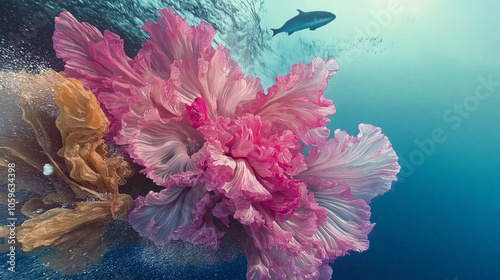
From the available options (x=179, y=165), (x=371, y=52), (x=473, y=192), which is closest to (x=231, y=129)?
(x=179, y=165)

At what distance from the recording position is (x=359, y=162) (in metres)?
0.54

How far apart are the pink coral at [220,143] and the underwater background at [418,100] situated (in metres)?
0.63

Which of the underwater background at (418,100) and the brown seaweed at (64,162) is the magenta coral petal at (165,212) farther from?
the underwater background at (418,100)

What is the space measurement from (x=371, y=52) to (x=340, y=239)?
1.24 metres

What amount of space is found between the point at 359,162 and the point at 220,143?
0.30 meters

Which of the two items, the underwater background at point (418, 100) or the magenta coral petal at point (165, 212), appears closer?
the magenta coral petal at point (165, 212)

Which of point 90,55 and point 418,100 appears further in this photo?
point 418,100

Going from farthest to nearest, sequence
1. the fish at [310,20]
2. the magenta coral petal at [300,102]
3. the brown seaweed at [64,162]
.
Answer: the fish at [310,20] → the magenta coral petal at [300,102] → the brown seaweed at [64,162]

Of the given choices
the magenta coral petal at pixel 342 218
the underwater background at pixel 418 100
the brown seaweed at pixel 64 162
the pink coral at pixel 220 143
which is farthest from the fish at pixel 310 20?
the brown seaweed at pixel 64 162

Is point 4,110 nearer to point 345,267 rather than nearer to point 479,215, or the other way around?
point 345,267

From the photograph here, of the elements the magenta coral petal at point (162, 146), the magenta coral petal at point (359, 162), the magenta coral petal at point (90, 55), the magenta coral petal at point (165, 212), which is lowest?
the magenta coral petal at point (165, 212)

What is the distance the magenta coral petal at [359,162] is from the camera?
0.53 metres

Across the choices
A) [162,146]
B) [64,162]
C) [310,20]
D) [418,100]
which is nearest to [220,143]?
[162,146]

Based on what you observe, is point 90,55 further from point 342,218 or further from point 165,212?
point 342,218
